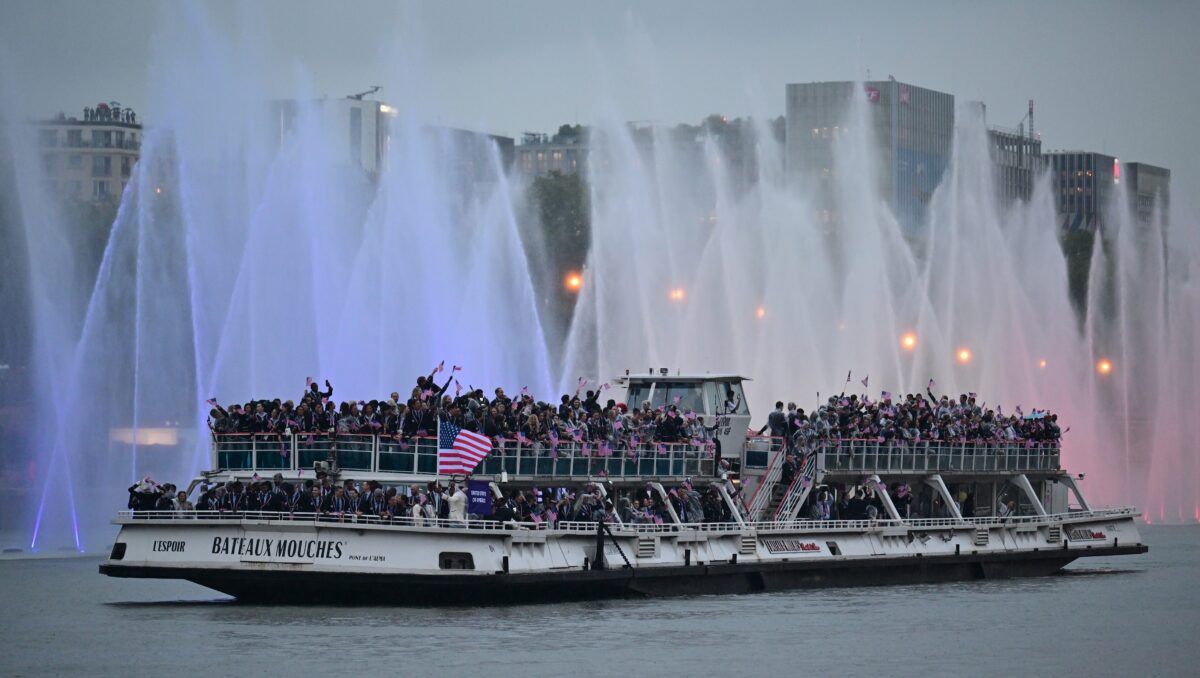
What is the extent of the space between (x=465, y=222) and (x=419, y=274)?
36.8 feet

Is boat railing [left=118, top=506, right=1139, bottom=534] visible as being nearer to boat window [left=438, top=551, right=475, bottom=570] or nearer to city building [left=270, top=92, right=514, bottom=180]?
boat window [left=438, top=551, right=475, bottom=570]

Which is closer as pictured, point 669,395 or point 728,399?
point 728,399

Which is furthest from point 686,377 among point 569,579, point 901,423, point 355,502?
point 355,502

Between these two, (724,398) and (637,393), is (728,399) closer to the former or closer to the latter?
(724,398)

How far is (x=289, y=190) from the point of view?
73.3m

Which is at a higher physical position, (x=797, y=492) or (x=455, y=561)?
(x=797, y=492)

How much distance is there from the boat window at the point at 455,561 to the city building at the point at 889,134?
11659 centimetres

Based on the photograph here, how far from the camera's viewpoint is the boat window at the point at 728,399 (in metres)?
55.2

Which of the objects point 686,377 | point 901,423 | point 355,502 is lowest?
point 355,502

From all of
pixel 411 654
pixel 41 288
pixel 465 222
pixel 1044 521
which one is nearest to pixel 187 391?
pixel 41 288

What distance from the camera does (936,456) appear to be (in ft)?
191

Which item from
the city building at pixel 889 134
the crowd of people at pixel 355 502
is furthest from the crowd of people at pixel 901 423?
the city building at pixel 889 134

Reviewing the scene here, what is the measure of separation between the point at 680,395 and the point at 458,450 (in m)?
10.2

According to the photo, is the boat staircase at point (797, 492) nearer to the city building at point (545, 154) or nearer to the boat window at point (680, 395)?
the boat window at point (680, 395)
